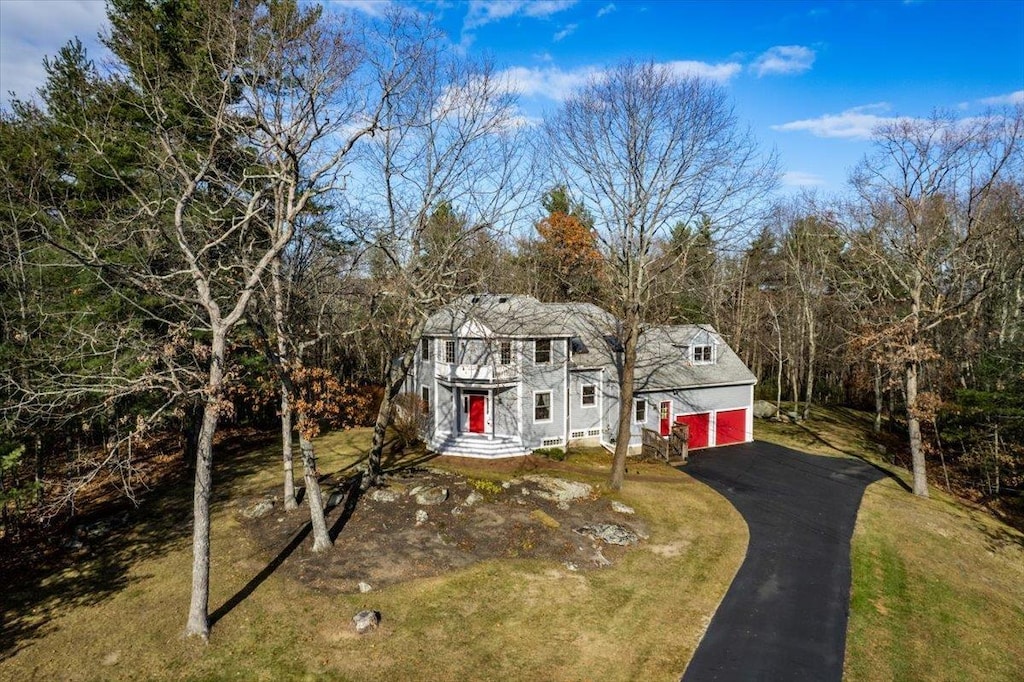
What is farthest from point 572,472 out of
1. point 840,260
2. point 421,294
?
point 840,260

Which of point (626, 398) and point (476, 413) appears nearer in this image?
point (626, 398)

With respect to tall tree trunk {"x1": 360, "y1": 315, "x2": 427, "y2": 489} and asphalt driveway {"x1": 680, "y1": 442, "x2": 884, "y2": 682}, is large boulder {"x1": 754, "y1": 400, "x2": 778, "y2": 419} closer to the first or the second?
asphalt driveway {"x1": 680, "y1": 442, "x2": 884, "y2": 682}

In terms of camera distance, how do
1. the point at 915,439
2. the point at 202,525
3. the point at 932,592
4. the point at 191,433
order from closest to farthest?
the point at 202,525
the point at 932,592
the point at 915,439
the point at 191,433

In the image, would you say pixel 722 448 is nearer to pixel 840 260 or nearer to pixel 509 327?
pixel 509 327

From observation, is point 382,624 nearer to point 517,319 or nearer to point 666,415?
point 517,319

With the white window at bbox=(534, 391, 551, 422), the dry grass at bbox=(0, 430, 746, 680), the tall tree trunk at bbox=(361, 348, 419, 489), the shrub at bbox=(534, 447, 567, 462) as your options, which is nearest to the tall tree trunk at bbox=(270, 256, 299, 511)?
the tall tree trunk at bbox=(361, 348, 419, 489)

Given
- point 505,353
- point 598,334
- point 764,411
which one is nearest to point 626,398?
point 598,334
